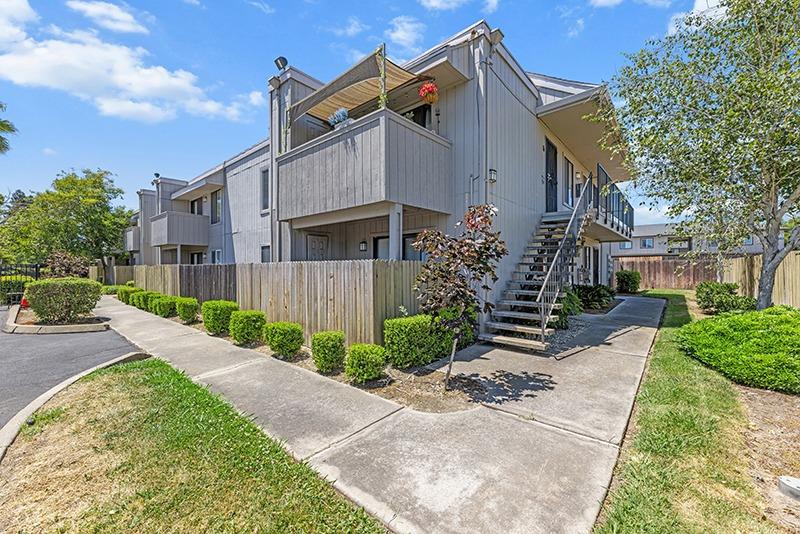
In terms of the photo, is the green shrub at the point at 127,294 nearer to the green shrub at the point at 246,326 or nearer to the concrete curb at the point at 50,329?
the concrete curb at the point at 50,329

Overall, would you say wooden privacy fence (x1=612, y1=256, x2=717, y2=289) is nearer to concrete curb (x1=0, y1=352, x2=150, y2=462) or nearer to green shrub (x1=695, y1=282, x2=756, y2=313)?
green shrub (x1=695, y1=282, x2=756, y2=313)

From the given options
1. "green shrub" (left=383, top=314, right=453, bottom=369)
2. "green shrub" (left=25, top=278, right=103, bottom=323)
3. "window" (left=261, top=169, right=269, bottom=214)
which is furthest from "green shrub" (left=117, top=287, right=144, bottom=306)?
"green shrub" (left=383, top=314, right=453, bottom=369)

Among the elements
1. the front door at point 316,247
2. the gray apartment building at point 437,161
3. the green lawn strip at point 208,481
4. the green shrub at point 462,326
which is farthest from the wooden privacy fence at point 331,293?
the green lawn strip at point 208,481

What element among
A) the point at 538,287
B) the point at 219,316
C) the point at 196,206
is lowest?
the point at 219,316

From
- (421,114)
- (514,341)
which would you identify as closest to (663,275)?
(514,341)

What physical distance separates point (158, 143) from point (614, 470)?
15.9m

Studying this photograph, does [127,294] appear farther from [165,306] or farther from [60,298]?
[60,298]

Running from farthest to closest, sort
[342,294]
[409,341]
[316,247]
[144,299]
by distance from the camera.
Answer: [144,299], [316,247], [342,294], [409,341]

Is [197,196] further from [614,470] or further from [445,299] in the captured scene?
[614,470]

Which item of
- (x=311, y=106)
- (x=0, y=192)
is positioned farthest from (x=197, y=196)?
(x=0, y=192)

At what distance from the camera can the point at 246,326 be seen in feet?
24.3

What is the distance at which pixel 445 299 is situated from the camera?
4.80 meters

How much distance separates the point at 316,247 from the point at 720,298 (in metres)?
13.5

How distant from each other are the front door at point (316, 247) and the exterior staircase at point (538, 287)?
5.75 metres
